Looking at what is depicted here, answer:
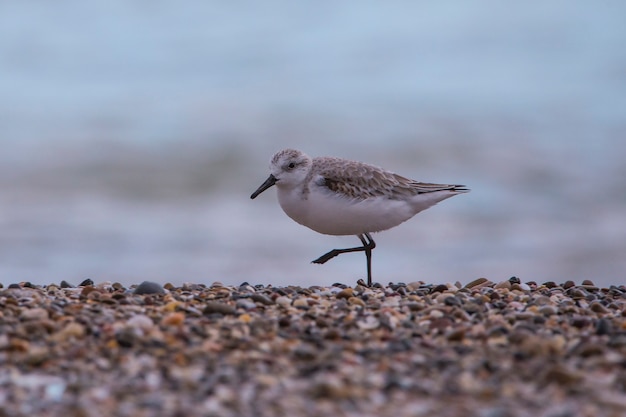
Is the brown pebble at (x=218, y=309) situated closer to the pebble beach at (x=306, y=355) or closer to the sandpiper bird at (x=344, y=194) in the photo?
the pebble beach at (x=306, y=355)

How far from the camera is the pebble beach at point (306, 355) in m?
3.43

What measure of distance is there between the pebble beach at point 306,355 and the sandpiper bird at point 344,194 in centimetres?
148

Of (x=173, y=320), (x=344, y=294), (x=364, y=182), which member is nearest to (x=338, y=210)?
(x=364, y=182)

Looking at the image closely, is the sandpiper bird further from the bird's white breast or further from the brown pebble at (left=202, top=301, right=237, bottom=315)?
the brown pebble at (left=202, top=301, right=237, bottom=315)

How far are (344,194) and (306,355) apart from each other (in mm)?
3048

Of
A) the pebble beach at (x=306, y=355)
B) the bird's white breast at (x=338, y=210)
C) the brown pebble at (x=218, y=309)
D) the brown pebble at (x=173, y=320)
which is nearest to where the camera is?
the pebble beach at (x=306, y=355)

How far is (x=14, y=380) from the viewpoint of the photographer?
3.71m

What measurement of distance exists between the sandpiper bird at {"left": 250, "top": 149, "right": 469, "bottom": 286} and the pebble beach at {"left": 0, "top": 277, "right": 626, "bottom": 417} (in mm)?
1481

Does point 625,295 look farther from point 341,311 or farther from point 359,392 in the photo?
point 359,392

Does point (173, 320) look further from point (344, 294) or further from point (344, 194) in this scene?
point (344, 194)

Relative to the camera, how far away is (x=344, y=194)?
22.8ft

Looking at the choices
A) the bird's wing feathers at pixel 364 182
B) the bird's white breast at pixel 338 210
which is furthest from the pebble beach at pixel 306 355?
the bird's wing feathers at pixel 364 182

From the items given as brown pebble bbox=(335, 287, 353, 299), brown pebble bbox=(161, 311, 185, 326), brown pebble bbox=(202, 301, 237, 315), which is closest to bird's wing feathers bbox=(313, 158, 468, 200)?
brown pebble bbox=(335, 287, 353, 299)

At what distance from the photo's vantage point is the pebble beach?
3.43 metres
